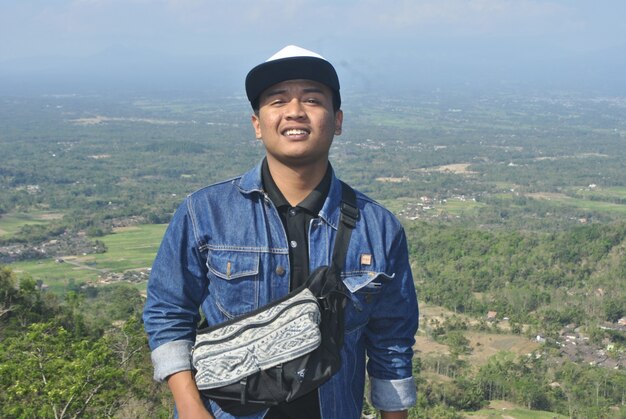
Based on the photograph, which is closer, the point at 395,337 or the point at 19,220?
the point at 395,337

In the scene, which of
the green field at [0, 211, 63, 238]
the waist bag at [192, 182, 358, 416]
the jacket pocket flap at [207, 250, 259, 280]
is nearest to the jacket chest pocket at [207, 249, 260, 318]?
the jacket pocket flap at [207, 250, 259, 280]

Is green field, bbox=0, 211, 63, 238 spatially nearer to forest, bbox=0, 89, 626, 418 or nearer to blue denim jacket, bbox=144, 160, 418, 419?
forest, bbox=0, 89, 626, 418

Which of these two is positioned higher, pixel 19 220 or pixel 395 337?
pixel 395 337

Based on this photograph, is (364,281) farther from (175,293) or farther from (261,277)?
(175,293)

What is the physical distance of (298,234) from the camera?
1639 millimetres

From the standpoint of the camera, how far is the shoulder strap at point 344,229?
161cm

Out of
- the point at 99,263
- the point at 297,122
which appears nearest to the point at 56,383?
the point at 297,122

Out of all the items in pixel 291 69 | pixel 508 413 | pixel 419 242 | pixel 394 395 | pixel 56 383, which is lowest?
pixel 508 413

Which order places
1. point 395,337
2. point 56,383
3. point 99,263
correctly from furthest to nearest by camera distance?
point 99,263 < point 56,383 < point 395,337

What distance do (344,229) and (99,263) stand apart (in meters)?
32.9

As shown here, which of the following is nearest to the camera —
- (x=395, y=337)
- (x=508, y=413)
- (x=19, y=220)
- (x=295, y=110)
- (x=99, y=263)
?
(x=295, y=110)

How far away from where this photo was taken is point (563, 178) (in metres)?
61.1

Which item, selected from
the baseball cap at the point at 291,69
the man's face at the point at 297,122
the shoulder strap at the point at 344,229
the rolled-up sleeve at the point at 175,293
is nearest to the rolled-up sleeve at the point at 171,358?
the rolled-up sleeve at the point at 175,293

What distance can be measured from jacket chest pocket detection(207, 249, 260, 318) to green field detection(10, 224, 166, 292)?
91.2 feet
